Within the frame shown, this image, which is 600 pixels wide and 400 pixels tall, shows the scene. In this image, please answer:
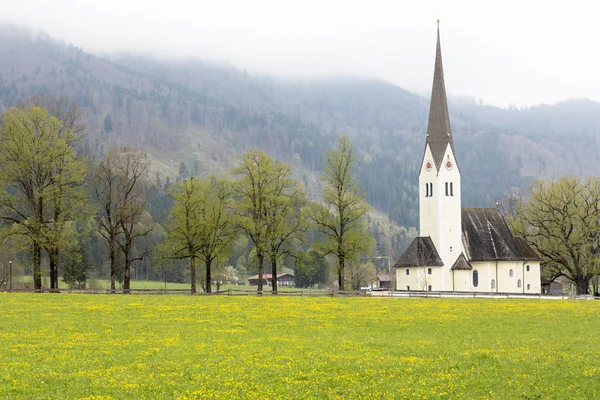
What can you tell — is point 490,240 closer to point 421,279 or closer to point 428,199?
point 428,199

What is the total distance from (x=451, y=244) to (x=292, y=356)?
69.0 meters

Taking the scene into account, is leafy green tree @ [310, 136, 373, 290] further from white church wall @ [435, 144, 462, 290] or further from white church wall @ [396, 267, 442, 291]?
→ white church wall @ [435, 144, 462, 290]

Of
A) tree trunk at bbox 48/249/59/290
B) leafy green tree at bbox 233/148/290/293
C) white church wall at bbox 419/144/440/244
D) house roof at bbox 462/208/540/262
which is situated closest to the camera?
tree trunk at bbox 48/249/59/290

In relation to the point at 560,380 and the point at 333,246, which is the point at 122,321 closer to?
the point at 560,380

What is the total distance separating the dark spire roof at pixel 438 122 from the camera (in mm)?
94062

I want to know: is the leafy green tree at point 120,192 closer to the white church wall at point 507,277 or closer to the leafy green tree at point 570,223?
the white church wall at point 507,277

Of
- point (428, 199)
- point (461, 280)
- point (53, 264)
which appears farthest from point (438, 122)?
point (53, 264)

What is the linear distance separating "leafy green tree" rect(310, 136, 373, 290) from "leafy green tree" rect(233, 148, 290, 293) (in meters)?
4.74

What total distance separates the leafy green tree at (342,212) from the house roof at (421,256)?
35.6 ft

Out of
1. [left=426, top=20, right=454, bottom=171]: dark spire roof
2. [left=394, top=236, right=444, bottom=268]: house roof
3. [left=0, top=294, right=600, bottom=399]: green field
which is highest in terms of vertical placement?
[left=426, top=20, right=454, bottom=171]: dark spire roof

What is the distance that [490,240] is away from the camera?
93188mm

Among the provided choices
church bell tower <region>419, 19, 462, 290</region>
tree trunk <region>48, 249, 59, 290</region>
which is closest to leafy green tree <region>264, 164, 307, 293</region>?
church bell tower <region>419, 19, 462, 290</region>

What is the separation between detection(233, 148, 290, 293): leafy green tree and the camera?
7806 cm

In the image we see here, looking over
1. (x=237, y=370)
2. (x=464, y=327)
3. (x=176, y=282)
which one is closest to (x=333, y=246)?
(x=464, y=327)
